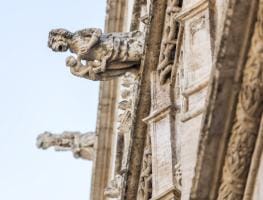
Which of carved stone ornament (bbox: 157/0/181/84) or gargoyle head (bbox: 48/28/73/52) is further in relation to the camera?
gargoyle head (bbox: 48/28/73/52)

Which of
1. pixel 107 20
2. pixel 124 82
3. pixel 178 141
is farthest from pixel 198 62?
pixel 107 20

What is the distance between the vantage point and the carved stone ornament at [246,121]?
18.4ft

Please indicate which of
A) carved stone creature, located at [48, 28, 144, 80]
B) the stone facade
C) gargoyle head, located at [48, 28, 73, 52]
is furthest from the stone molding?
gargoyle head, located at [48, 28, 73, 52]

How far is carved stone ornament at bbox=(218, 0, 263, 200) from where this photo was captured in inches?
220

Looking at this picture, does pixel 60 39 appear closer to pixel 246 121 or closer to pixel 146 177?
pixel 146 177

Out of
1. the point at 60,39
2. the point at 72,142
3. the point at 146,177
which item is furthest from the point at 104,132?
the point at 146,177

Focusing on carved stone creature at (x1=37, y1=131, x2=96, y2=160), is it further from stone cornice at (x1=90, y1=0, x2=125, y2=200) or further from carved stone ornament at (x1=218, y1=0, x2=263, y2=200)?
carved stone ornament at (x1=218, y1=0, x2=263, y2=200)

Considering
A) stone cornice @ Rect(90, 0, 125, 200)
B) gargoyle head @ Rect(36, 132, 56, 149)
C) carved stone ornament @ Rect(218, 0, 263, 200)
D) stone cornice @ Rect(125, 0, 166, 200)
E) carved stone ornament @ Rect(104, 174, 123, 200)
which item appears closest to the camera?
carved stone ornament @ Rect(218, 0, 263, 200)

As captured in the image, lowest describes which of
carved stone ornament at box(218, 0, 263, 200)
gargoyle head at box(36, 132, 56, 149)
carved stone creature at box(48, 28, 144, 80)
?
gargoyle head at box(36, 132, 56, 149)

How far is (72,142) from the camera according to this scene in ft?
49.9

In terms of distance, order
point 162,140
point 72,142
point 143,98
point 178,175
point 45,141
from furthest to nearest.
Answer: point 45,141
point 72,142
point 143,98
point 162,140
point 178,175

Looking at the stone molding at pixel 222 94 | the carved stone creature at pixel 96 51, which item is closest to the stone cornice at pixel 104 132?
the carved stone creature at pixel 96 51

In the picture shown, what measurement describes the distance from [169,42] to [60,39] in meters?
1.35

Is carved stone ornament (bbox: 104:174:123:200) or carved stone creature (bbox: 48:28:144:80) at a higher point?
carved stone creature (bbox: 48:28:144:80)
